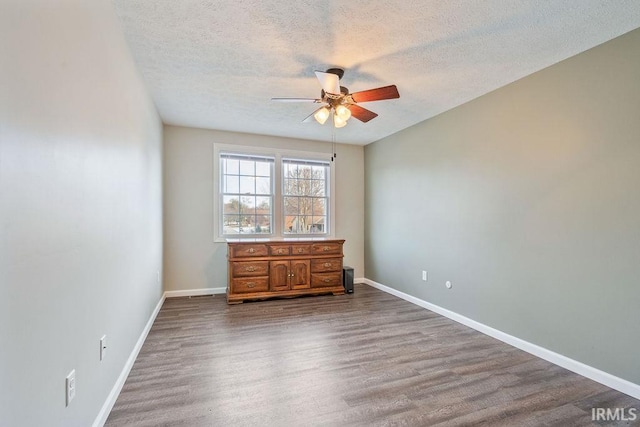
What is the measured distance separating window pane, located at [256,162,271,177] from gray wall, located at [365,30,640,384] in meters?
2.46

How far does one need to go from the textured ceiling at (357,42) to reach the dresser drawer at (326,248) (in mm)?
2255

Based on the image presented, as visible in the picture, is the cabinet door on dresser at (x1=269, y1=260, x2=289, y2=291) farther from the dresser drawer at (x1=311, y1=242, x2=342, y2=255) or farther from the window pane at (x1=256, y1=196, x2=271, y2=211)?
the window pane at (x1=256, y1=196, x2=271, y2=211)

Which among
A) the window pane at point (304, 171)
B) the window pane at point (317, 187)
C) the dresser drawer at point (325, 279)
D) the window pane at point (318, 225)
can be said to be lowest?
the dresser drawer at point (325, 279)

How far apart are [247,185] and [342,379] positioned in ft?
11.3

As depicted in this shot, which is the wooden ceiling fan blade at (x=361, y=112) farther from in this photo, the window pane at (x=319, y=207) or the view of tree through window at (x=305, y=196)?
the window pane at (x=319, y=207)

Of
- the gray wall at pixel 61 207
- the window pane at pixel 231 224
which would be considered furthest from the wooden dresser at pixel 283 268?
the gray wall at pixel 61 207

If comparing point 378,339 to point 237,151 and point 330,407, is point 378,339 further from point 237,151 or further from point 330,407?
point 237,151

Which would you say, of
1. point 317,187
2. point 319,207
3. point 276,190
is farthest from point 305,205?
point 276,190

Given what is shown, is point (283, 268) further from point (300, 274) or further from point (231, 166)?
point (231, 166)

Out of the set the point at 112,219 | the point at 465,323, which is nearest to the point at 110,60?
the point at 112,219

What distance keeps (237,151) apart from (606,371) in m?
4.82

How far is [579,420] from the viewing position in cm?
187

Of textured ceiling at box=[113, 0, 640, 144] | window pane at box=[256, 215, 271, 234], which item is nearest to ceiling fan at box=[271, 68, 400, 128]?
textured ceiling at box=[113, 0, 640, 144]

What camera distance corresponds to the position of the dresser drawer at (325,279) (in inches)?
184
